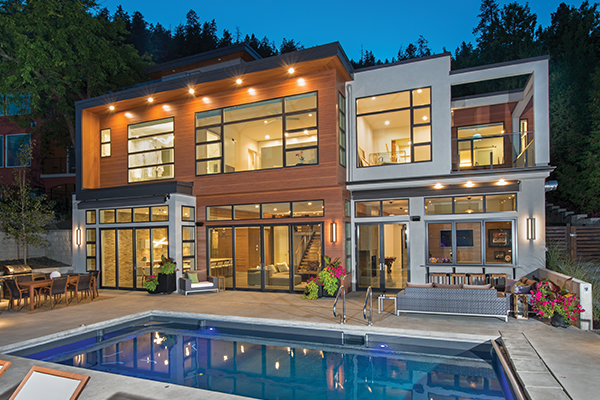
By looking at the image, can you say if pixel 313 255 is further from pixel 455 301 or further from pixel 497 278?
pixel 497 278

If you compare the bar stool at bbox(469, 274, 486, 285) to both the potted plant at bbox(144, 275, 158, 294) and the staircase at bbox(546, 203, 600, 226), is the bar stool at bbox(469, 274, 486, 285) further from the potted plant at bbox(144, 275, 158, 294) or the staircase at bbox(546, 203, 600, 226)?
the potted plant at bbox(144, 275, 158, 294)

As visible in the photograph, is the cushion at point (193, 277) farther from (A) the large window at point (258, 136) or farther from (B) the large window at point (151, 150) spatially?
(B) the large window at point (151, 150)

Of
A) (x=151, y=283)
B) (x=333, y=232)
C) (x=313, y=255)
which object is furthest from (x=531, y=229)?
(x=151, y=283)

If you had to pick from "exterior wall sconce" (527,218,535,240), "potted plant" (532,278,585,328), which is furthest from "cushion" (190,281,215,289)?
"exterior wall sconce" (527,218,535,240)

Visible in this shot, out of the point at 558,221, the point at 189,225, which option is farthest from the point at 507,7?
the point at 189,225

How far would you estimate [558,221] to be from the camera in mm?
16562

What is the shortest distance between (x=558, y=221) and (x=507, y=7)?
1975 cm

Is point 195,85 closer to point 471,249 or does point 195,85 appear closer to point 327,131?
point 327,131

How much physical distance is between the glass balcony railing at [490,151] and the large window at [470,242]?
1725mm

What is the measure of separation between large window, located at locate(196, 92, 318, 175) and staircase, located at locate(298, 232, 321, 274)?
7.84ft

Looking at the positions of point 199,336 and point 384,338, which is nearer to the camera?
point 384,338

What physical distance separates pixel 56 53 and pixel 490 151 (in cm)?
1776

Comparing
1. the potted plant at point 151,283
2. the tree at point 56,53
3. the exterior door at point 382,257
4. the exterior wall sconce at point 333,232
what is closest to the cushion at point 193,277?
the potted plant at point 151,283

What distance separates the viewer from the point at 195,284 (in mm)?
11625
